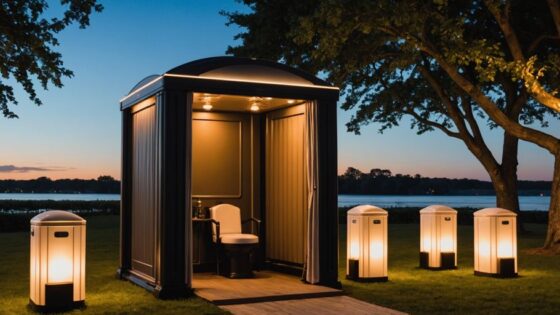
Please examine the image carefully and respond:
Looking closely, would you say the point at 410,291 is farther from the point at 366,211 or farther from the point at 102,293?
the point at 102,293

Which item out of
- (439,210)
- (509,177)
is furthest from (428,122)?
(439,210)

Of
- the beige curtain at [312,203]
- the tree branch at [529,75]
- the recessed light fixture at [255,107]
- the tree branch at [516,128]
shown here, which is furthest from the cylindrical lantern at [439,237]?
the tree branch at [516,128]

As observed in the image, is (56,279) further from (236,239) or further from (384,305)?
(384,305)

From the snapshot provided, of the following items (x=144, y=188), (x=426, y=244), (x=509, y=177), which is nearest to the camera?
(x=144, y=188)

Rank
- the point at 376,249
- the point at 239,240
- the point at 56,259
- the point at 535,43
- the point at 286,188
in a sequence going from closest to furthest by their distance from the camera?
the point at 56,259, the point at 239,240, the point at 376,249, the point at 286,188, the point at 535,43

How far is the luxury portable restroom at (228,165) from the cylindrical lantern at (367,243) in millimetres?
A: 679

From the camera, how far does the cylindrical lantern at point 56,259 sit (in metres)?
7.46

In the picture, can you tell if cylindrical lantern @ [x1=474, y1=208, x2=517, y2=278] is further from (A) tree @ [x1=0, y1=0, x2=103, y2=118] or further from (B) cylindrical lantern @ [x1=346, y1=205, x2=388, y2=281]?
(A) tree @ [x1=0, y1=0, x2=103, y2=118]

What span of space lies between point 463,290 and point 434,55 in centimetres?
587

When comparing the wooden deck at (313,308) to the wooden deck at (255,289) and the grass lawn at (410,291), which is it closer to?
the wooden deck at (255,289)

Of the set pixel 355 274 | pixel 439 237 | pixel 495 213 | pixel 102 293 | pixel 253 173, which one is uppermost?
pixel 253 173

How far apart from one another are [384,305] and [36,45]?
913 centimetres

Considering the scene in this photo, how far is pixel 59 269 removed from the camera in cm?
752

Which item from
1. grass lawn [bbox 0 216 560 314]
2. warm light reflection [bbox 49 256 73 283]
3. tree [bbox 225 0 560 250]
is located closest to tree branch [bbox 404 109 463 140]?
tree [bbox 225 0 560 250]
